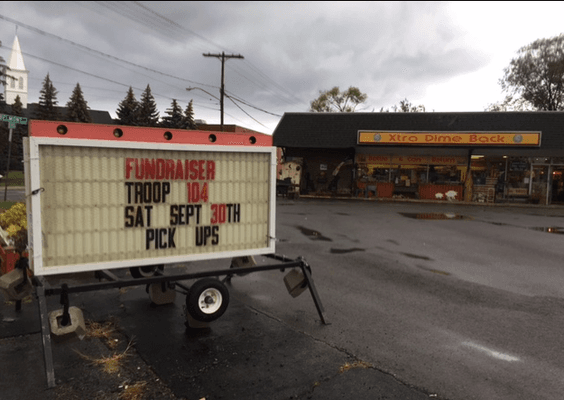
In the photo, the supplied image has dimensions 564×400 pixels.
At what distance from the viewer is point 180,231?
482 centimetres

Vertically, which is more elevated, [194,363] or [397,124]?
[397,124]

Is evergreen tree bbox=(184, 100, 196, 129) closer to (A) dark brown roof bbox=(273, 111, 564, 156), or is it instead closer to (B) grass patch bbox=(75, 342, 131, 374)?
(A) dark brown roof bbox=(273, 111, 564, 156)

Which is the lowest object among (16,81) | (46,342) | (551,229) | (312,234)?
(312,234)

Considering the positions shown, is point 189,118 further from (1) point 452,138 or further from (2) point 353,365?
(2) point 353,365

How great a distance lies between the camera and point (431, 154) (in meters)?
27.7

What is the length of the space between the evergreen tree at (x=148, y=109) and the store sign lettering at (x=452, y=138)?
142 ft

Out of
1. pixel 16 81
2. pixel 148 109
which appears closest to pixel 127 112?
pixel 148 109

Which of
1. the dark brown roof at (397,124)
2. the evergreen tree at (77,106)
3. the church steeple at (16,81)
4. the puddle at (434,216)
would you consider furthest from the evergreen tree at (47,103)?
the church steeple at (16,81)

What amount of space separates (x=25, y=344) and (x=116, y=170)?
7.28ft

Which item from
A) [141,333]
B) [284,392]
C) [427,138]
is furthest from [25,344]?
[427,138]

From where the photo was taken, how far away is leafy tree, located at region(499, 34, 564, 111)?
A: 4439cm

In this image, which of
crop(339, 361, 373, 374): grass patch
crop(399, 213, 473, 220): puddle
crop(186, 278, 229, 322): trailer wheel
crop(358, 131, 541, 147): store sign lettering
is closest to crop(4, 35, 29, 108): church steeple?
crop(358, 131, 541, 147): store sign lettering

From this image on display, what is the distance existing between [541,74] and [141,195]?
54.1m

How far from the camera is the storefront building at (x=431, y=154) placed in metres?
25.8
